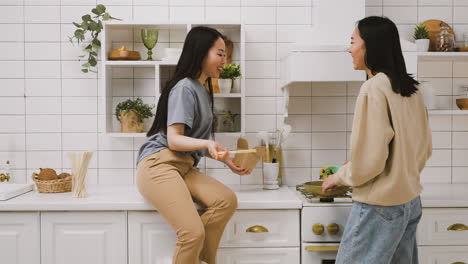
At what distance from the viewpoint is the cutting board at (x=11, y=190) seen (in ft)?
7.85

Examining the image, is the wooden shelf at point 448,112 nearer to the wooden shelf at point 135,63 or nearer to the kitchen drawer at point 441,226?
the kitchen drawer at point 441,226

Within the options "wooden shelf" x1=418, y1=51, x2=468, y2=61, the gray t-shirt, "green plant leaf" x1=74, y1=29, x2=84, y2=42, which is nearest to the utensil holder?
the gray t-shirt

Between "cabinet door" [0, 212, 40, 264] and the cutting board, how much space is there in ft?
0.30

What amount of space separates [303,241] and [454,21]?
178 centimetres

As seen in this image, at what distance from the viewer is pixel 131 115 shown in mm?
2709

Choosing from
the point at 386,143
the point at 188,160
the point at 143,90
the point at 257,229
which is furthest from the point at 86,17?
the point at 386,143

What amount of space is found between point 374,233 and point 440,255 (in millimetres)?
795

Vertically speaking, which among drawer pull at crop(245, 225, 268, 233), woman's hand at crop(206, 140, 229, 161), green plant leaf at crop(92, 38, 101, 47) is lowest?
drawer pull at crop(245, 225, 268, 233)

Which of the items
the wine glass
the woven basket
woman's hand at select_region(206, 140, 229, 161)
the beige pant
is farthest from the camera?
the wine glass

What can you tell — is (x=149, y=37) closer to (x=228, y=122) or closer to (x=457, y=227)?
(x=228, y=122)

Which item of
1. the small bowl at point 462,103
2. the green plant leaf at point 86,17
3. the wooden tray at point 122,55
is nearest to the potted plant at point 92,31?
the green plant leaf at point 86,17

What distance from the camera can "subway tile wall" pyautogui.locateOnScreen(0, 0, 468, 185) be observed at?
2.88m

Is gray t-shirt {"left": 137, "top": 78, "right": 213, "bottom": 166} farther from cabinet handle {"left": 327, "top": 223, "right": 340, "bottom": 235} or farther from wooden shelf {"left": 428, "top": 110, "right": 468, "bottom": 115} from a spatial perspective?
wooden shelf {"left": 428, "top": 110, "right": 468, "bottom": 115}

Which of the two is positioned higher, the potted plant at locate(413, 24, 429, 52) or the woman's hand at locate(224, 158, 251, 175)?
the potted plant at locate(413, 24, 429, 52)
